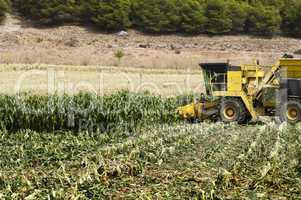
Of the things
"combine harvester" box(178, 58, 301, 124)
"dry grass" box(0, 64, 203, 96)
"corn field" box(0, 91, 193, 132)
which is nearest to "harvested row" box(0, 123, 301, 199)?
"corn field" box(0, 91, 193, 132)

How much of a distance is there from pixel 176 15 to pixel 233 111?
4753 cm

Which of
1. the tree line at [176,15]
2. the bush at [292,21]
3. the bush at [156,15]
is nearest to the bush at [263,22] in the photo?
the tree line at [176,15]

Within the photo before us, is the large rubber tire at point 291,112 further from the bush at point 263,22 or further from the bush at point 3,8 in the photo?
the bush at point 3,8

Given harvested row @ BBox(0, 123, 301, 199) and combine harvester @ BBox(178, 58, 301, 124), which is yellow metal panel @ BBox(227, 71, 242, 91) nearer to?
combine harvester @ BBox(178, 58, 301, 124)

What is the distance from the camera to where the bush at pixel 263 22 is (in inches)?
2450

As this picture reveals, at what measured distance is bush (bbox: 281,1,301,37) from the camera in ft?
206

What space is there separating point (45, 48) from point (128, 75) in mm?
23253

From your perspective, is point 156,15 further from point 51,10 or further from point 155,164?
point 155,164

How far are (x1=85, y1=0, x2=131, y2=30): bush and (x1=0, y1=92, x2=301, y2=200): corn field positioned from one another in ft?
153

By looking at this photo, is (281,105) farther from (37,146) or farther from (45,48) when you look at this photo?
(45,48)

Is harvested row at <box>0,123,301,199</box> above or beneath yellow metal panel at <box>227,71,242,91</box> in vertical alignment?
beneath

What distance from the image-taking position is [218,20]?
6259 centimetres

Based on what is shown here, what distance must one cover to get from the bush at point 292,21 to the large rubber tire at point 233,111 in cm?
4755

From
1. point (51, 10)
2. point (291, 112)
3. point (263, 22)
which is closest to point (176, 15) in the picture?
point (263, 22)
